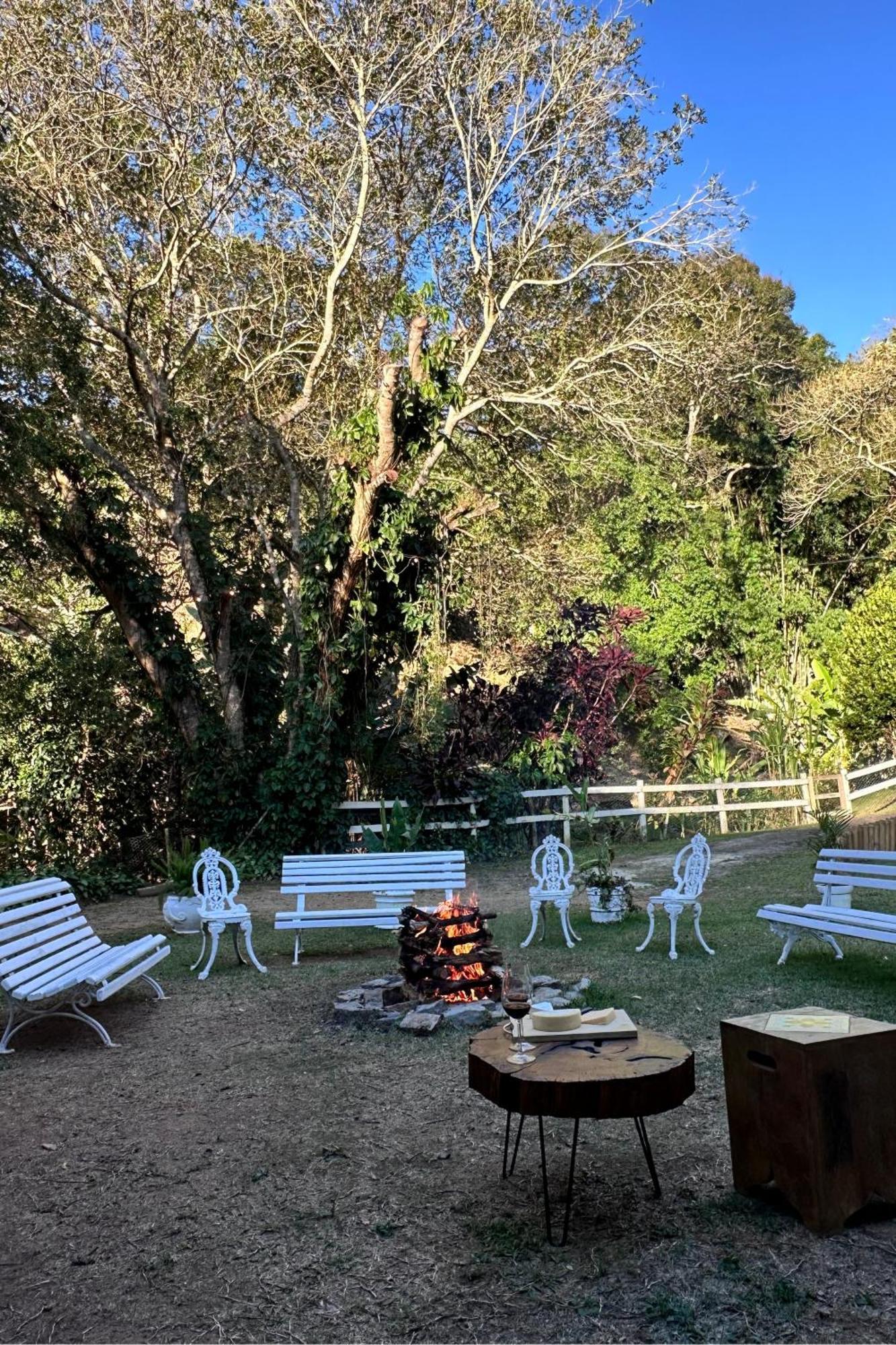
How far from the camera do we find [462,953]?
602cm

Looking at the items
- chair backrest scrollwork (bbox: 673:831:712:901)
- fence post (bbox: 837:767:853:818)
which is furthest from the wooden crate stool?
fence post (bbox: 837:767:853:818)

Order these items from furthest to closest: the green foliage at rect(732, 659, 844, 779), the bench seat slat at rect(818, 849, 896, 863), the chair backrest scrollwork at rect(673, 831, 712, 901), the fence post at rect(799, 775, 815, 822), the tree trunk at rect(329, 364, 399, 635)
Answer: the green foliage at rect(732, 659, 844, 779)
the fence post at rect(799, 775, 815, 822)
the tree trunk at rect(329, 364, 399, 635)
the chair backrest scrollwork at rect(673, 831, 712, 901)
the bench seat slat at rect(818, 849, 896, 863)

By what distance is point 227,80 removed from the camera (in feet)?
37.8

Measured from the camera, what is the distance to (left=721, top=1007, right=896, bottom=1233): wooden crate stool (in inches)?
117

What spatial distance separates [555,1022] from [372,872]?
4.74 metres

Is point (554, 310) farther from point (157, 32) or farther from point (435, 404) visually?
point (157, 32)

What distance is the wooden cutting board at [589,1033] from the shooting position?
3.37 meters

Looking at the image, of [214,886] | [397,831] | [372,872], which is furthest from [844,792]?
[214,886]

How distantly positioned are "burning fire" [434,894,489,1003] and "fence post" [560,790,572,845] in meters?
7.31

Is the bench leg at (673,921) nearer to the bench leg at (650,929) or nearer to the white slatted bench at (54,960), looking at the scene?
the bench leg at (650,929)

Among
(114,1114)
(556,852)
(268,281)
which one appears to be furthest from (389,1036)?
(268,281)

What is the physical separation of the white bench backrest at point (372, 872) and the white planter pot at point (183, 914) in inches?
61.8

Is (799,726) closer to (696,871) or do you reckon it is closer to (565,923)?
(565,923)

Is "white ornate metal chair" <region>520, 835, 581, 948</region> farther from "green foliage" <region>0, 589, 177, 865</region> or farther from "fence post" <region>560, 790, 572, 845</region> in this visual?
"green foliage" <region>0, 589, 177, 865</region>
